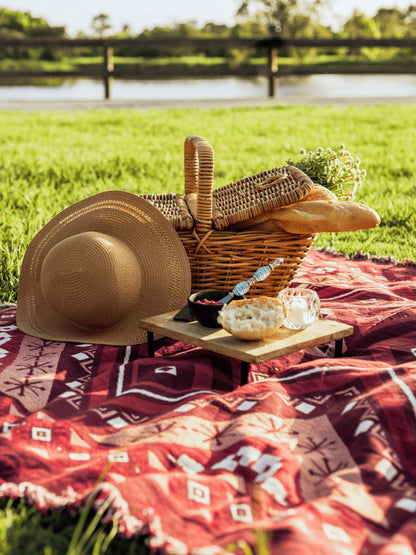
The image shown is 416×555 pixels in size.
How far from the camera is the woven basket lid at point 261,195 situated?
2.99 metres

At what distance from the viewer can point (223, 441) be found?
6.51 feet

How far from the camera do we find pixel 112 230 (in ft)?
9.86

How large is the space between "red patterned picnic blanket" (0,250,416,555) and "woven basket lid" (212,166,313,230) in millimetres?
613

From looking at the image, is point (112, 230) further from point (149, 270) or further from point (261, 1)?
point (261, 1)

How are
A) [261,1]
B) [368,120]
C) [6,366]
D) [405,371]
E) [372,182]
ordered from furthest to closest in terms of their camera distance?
[261,1] < [368,120] < [372,182] < [6,366] < [405,371]

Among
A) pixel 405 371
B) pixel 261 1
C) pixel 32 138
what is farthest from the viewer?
pixel 261 1

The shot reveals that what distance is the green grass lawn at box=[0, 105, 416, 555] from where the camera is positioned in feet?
12.6

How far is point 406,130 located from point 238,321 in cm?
771

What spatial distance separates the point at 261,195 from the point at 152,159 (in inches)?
162

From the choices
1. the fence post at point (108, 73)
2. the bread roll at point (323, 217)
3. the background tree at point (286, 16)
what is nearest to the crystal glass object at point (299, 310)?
the bread roll at point (323, 217)

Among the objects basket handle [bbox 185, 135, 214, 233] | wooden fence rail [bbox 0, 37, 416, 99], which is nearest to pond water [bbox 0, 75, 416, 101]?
wooden fence rail [bbox 0, 37, 416, 99]

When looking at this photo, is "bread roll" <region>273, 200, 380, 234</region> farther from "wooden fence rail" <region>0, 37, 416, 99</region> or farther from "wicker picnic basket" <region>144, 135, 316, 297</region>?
"wooden fence rail" <region>0, 37, 416, 99</region>

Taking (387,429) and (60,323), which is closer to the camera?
(387,429)

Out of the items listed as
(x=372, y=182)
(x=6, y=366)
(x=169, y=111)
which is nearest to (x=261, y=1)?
(x=169, y=111)
